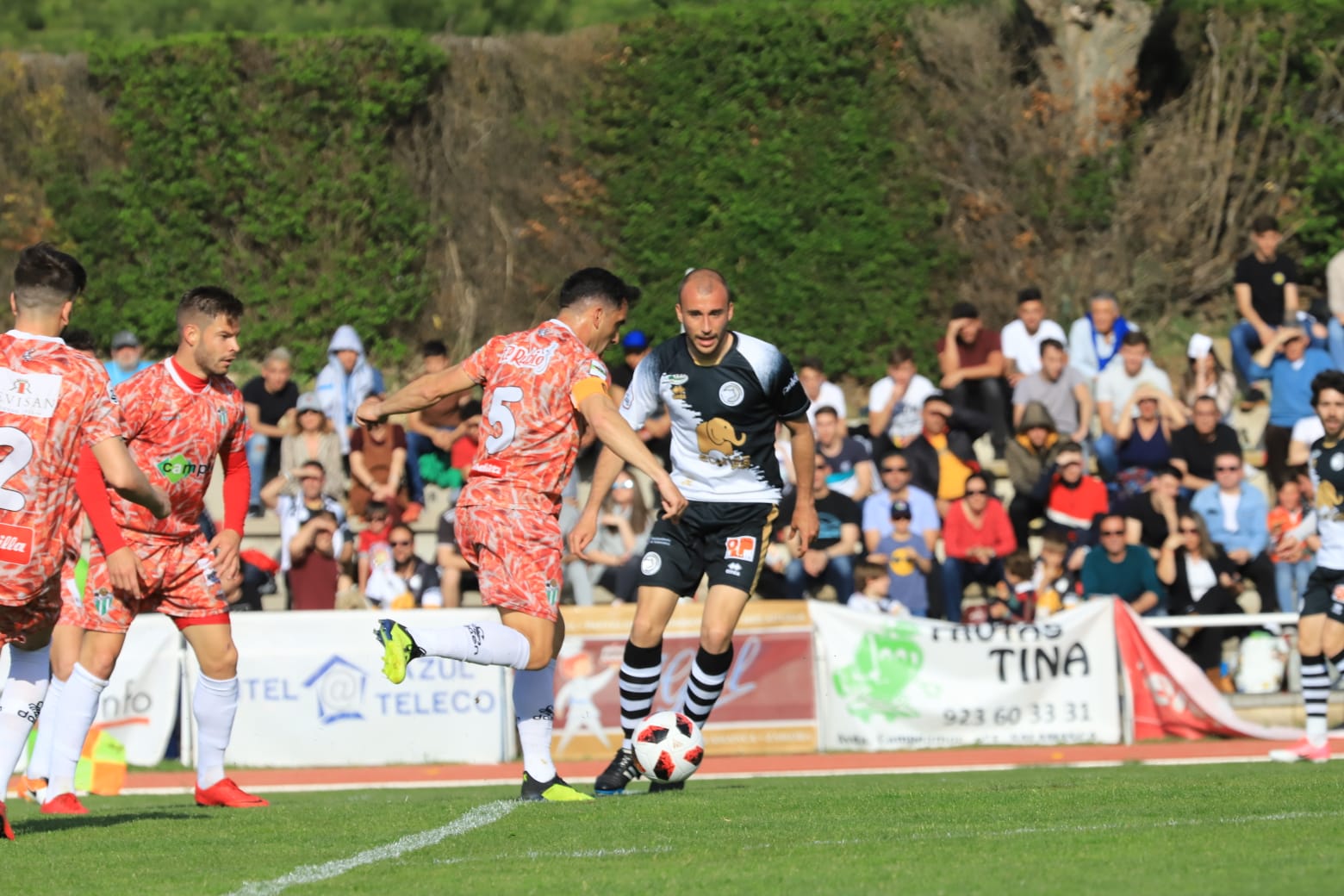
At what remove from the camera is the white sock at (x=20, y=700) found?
25.2 feet

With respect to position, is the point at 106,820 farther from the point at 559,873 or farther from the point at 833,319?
the point at 833,319

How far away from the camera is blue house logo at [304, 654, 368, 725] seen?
600 inches

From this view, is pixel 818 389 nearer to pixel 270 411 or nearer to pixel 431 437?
pixel 431 437

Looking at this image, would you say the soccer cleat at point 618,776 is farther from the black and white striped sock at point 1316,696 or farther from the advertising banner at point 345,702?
the advertising banner at point 345,702

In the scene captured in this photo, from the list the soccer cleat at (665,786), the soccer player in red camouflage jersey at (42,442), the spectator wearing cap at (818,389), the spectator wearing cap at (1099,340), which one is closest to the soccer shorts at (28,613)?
the soccer player in red camouflage jersey at (42,442)

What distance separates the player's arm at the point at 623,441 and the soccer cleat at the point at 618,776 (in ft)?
4.78

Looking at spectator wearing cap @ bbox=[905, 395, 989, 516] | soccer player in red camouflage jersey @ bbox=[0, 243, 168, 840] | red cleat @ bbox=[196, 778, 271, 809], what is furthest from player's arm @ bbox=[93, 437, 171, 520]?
spectator wearing cap @ bbox=[905, 395, 989, 516]

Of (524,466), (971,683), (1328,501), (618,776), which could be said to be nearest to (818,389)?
(971,683)

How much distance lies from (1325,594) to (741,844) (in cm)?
646

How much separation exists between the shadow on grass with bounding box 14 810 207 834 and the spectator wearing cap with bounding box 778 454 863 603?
8.17 meters

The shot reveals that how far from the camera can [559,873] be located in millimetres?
6164

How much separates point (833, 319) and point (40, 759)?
13581 mm

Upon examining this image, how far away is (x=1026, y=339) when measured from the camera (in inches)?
720

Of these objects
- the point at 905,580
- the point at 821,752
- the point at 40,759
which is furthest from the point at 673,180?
the point at 40,759
